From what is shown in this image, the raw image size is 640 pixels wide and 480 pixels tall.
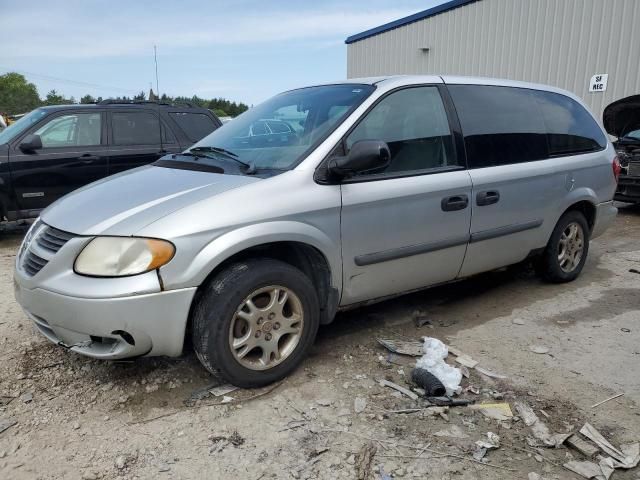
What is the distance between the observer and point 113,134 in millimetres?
7043

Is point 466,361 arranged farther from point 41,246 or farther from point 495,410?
point 41,246

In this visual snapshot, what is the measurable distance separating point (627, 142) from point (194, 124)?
22.6 ft

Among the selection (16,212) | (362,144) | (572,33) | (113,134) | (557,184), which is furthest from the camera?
(572,33)

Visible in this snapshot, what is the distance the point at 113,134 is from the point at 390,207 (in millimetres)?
5060

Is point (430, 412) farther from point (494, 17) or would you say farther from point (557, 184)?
point (494, 17)

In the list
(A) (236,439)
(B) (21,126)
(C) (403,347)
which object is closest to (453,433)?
(C) (403,347)

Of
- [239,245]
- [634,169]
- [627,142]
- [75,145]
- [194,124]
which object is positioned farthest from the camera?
[627,142]

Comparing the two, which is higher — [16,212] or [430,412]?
[16,212]

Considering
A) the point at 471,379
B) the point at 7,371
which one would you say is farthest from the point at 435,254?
the point at 7,371

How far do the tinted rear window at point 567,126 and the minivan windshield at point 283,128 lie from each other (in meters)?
1.86

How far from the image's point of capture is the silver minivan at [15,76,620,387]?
8.52 feet

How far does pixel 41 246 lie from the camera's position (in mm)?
2824

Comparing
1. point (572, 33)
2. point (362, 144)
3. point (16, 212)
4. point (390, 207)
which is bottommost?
point (16, 212)

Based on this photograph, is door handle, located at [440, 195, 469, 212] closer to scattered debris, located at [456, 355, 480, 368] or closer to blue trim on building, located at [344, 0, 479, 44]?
scattered debris, located at [456, 355, 480, 368]
